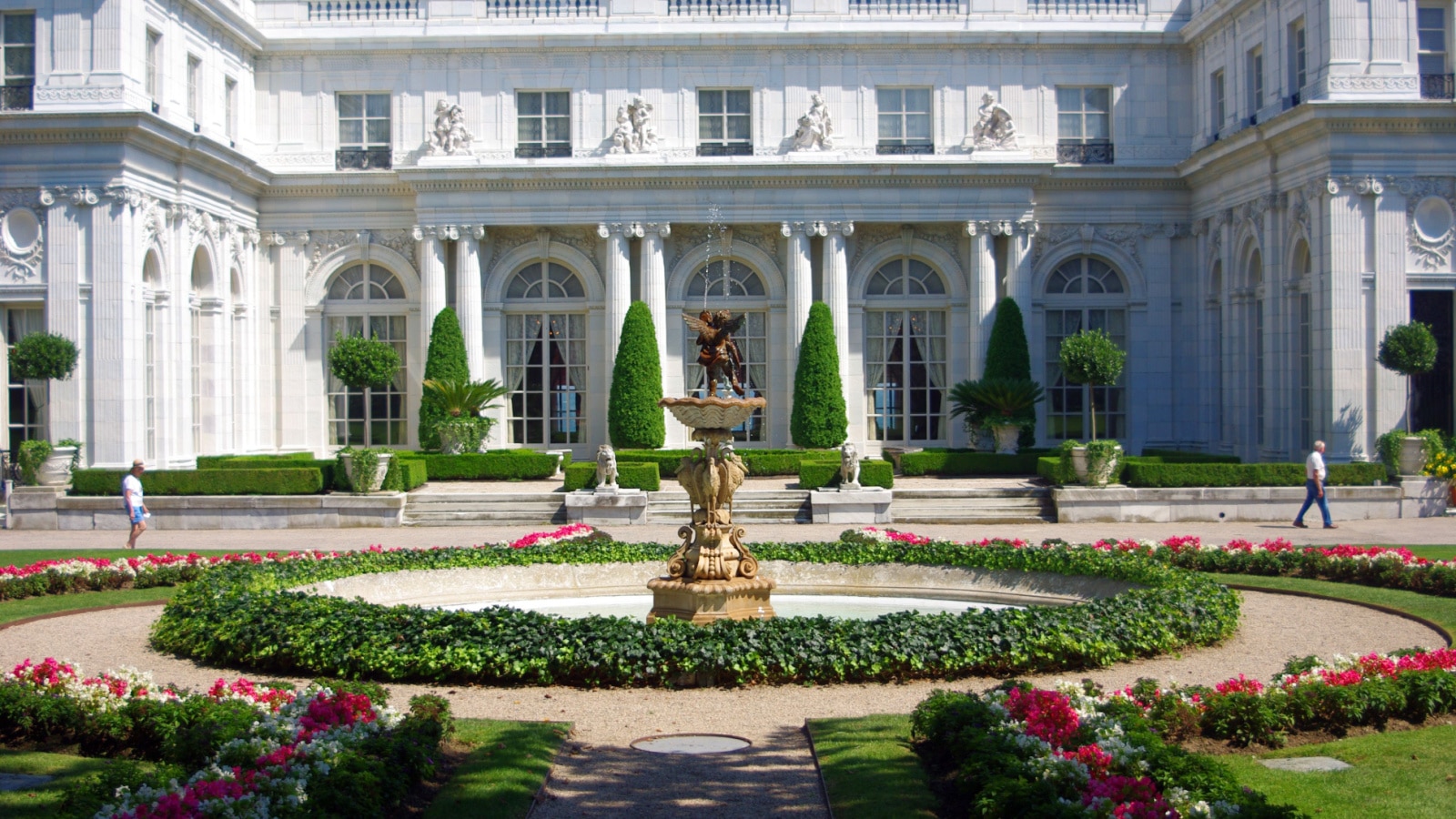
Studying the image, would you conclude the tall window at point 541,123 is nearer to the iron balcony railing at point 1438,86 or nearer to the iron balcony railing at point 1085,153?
the iron balcony railing at point 1085,153

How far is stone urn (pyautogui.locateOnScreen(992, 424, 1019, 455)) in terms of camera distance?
1277 inches

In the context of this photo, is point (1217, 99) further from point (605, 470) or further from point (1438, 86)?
point (605, 470)

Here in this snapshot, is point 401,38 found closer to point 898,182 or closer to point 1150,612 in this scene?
point 898,182

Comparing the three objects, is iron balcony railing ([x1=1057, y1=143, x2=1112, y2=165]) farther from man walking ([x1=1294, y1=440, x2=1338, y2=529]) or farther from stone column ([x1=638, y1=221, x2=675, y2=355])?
man walking ([x1=1294, y1=440, x2=1338, y2=529])

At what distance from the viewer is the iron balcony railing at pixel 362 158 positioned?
35938mm

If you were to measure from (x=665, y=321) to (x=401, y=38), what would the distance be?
35.0 ft

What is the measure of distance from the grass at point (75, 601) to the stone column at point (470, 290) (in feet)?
58.6

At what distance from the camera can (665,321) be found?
115ft

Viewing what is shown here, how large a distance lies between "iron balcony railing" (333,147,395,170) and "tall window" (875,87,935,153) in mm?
13686

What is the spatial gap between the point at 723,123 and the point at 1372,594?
23980mm

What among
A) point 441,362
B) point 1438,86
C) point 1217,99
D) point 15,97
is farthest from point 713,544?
point 1217,99

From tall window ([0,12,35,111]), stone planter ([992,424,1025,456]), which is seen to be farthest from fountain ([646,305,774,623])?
tall window ([0,12,35,111])

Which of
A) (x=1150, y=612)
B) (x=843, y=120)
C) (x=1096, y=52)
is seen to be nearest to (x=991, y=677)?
(x=1150, y=612)

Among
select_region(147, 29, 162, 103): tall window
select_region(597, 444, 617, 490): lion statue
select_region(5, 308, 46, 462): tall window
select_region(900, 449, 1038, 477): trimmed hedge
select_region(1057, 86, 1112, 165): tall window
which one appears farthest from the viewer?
Answer: select_region(1057, 86, 1112, 165): tall window
